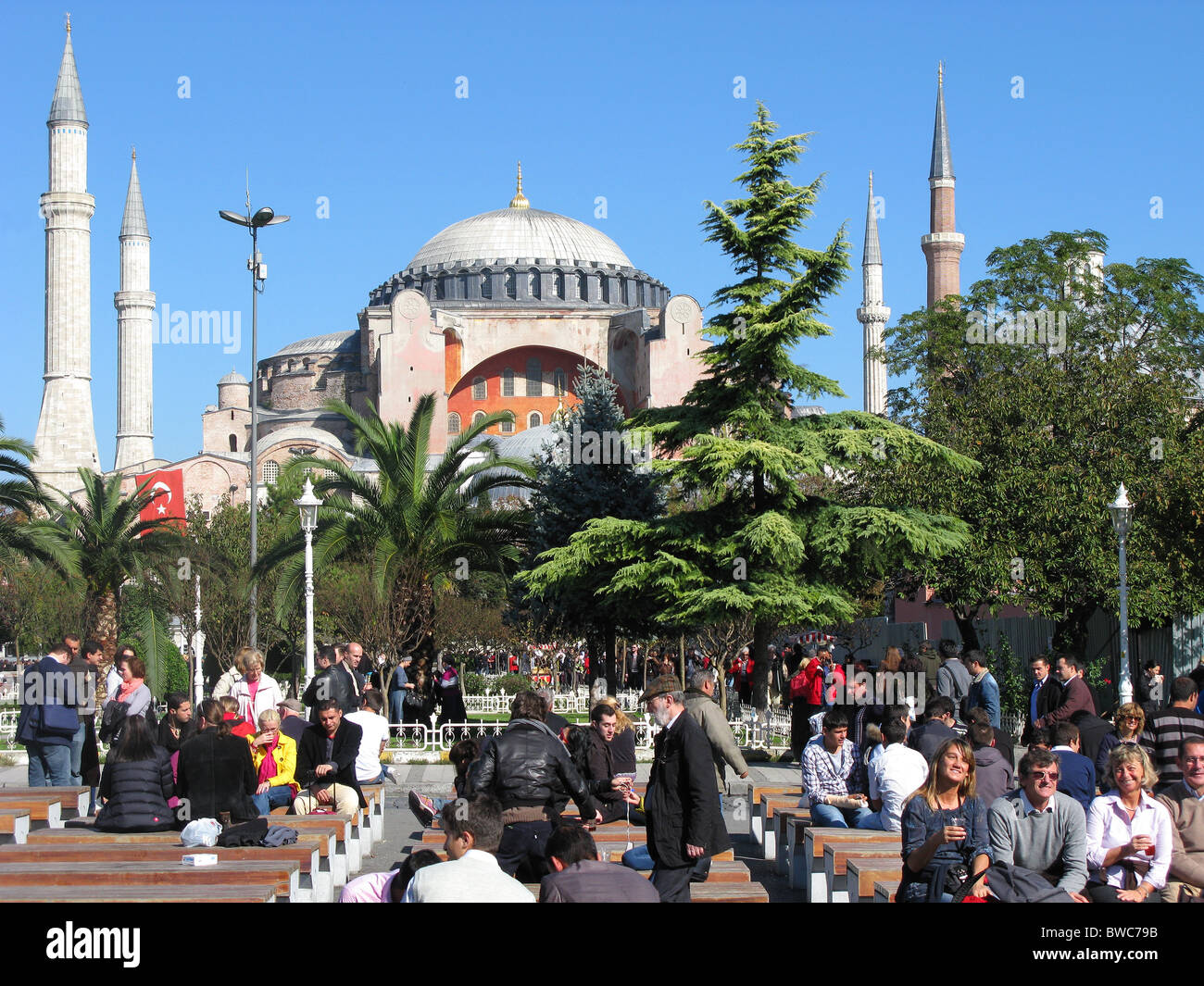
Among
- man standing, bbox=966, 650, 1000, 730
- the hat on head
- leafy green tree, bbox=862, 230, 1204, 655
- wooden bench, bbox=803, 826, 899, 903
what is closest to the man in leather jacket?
the hat on head

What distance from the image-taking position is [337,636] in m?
33.1

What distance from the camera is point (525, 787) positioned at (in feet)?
23.2

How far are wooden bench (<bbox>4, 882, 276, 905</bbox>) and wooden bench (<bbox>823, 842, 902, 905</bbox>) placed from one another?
9.76 feet

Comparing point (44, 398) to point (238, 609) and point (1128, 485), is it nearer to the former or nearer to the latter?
point (238, 609)

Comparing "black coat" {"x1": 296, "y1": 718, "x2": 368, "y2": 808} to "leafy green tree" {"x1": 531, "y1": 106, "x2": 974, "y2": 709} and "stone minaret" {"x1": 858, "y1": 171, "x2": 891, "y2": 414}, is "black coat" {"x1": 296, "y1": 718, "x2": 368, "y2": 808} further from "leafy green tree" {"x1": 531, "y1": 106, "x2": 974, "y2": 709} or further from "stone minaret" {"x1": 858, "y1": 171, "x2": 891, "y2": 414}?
"stone minaret" {"x1": 858, "y1": 171, "x2": 891, "y2": 414}

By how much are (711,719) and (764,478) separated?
10606 mm

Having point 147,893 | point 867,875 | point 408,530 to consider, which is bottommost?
point 867,875

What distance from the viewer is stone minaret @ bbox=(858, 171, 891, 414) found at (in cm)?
6600

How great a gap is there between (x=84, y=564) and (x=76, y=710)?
42.6 feet

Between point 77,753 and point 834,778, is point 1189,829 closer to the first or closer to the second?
point 834,778

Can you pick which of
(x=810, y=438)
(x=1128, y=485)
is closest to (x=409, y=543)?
(x=810, y=438)

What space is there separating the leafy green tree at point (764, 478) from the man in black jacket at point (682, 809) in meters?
10.7

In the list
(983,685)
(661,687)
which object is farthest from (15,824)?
(983,685)

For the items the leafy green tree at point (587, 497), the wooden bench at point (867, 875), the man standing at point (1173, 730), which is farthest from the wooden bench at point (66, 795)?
the leafy green tree at point (587, 497)
